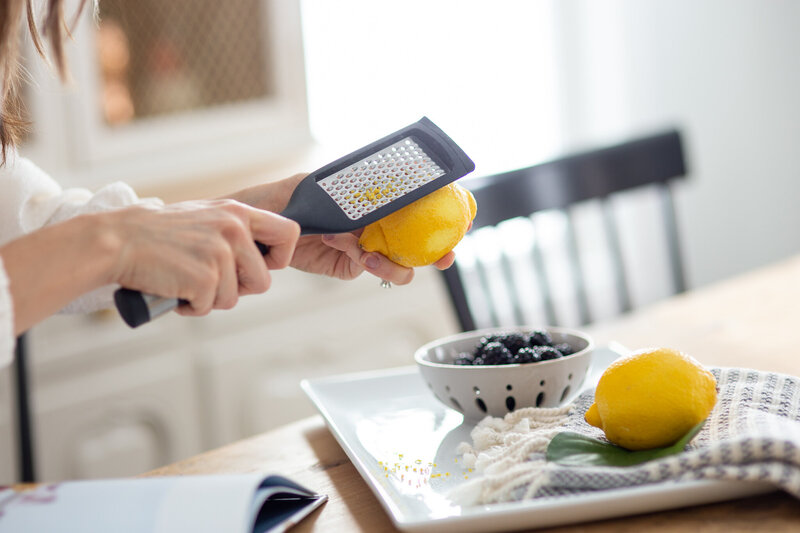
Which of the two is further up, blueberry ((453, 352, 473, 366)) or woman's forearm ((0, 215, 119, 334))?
woman's forearm ((0, 215, 119, 334))

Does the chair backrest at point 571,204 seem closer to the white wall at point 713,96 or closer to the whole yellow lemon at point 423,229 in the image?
the whole yellow lemon at point 423,229

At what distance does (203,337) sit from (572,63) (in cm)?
157

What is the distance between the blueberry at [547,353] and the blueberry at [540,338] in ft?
0.08

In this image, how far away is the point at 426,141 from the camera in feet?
2.37

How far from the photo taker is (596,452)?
58 cm

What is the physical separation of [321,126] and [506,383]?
173cm

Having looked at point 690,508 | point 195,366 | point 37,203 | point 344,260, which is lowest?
point 195,366

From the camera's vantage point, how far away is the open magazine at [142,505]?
0.50 metres

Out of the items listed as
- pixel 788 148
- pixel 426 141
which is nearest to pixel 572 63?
pixel 788 148

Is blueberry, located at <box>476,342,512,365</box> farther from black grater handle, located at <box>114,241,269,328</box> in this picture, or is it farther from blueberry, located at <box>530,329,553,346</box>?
black grater handle, located at <box>114,241,269,328</box>

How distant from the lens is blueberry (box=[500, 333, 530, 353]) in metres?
0.73

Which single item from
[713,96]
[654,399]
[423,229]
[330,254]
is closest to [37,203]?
[330,254]

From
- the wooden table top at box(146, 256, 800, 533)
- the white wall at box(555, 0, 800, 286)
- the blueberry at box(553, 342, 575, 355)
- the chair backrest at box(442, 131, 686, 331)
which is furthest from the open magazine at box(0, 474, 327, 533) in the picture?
the white wall at box(555, 0, 800, 286)

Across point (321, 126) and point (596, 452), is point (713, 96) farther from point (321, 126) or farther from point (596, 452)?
point (596, 452)
